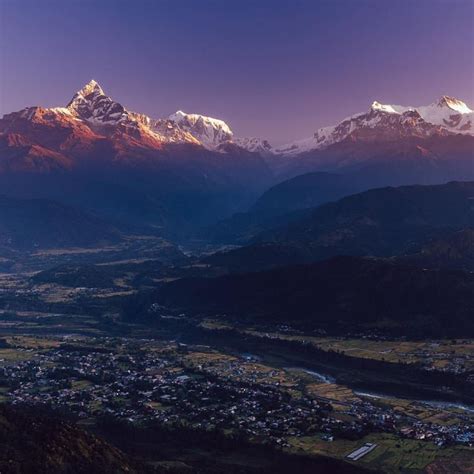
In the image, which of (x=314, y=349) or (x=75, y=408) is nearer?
(x=75, y=408)

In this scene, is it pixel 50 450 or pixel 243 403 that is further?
pixel 243 403

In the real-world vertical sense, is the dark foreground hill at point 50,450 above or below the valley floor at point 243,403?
above

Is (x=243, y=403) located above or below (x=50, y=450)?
below

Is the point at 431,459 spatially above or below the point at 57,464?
below

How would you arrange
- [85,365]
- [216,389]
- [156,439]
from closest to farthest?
[156,439] → [216,389] → [85,365]

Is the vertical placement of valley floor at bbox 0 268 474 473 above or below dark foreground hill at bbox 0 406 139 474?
below

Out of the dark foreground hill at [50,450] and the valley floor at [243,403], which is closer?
the dark foreground hill at [50,450]

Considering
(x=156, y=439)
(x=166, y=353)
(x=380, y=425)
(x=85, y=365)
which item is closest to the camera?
(x=156, y=439)

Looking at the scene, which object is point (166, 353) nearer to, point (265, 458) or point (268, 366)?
point (268, 366)

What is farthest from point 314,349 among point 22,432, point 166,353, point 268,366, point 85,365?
point 22,432

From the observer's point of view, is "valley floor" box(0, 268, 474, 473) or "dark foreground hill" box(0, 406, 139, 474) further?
"valley floor" box(0, 268, 474, 473)
